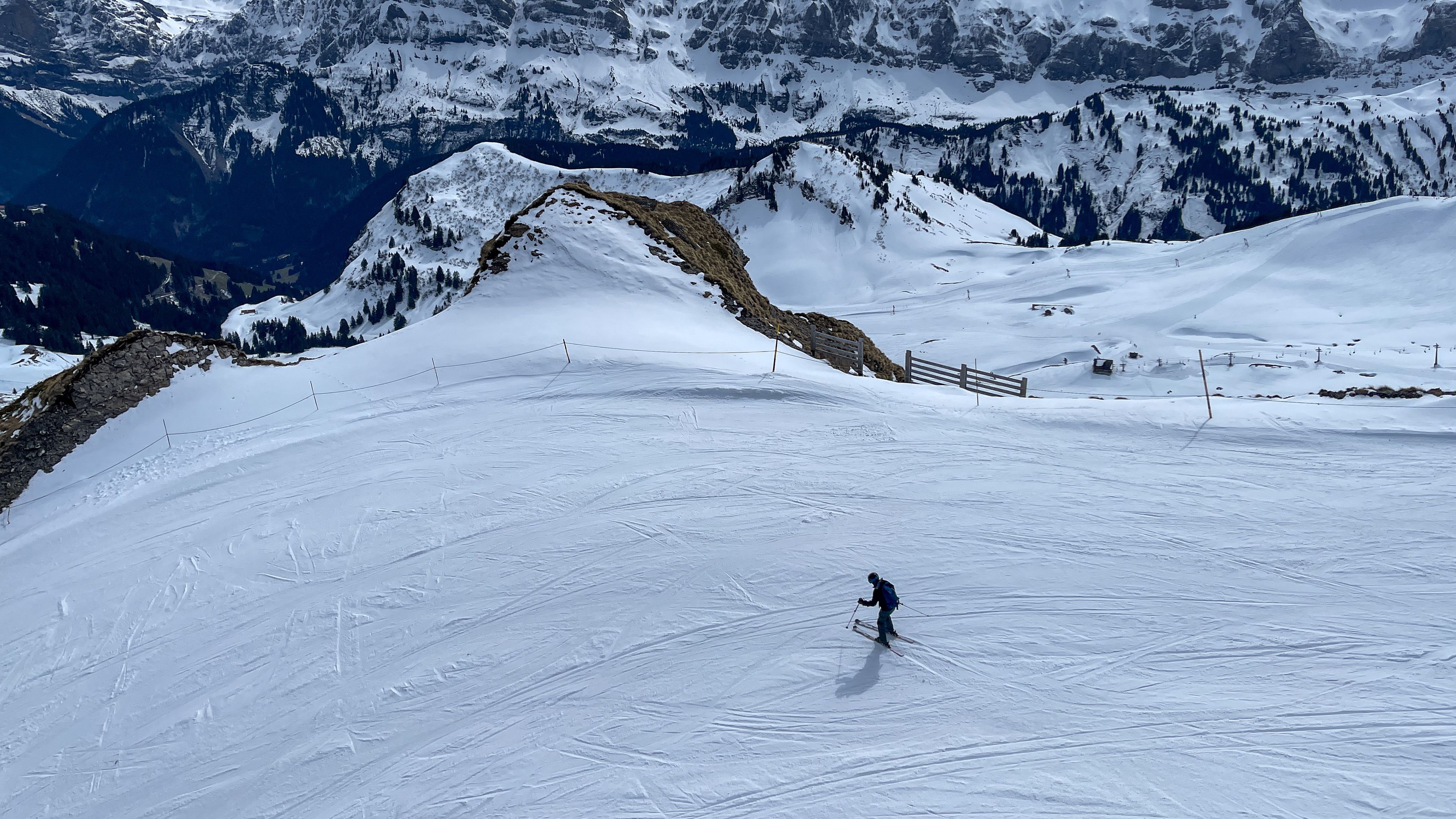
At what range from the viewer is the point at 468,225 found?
480ft

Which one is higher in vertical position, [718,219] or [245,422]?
[718,219]

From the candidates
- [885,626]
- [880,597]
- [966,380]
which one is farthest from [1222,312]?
[880,597]

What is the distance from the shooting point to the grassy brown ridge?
29156 millimetres

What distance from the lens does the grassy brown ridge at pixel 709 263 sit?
2916cm

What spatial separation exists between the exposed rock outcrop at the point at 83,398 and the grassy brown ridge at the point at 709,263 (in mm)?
10098

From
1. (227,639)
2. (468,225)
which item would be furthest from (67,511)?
(468,225)

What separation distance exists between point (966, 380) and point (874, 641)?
12.9 m

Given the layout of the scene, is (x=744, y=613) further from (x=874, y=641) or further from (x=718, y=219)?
(x=718, y=219)

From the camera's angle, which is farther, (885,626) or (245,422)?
(245,422)

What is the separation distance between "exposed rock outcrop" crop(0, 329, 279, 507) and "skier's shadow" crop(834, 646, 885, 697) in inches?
834

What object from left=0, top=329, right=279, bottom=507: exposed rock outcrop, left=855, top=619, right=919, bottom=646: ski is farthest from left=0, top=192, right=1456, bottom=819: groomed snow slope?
left=0, top=329, right=279, bottom=507: exposed rock outcrop

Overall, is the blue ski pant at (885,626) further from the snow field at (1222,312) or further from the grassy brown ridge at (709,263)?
the snow field at (1222,312)

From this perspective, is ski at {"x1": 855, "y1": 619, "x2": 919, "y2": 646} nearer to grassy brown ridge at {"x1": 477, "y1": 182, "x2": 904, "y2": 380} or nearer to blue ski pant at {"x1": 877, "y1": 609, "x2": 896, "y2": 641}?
blue ski pant at {"x1": 877, "y1": 609, "x2": 896, "y2": 641}

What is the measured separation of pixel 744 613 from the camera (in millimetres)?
12828
